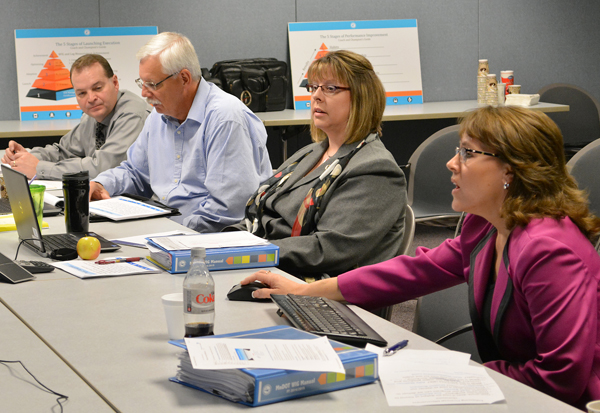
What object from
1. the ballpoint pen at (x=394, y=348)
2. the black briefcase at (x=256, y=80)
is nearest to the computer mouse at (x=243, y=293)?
the ballpoint pen at (x=394, y=348)

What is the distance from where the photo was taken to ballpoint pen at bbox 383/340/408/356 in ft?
4.19

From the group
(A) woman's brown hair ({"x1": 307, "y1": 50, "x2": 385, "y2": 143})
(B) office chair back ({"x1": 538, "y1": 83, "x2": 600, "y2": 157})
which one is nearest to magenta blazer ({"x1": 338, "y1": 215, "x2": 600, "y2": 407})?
(A) woman's brown hair ({"x1": 307, "y1": 50, "x2": 385, "y2": 143})

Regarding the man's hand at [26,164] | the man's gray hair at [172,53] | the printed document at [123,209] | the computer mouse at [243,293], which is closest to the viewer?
the computer mouse at [243,293]

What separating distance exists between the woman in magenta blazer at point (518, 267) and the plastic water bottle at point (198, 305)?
0.91ft

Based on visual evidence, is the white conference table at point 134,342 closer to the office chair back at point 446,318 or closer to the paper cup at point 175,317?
the paper cup at point 175,317

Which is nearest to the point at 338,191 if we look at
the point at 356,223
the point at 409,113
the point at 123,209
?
the point at 356,223

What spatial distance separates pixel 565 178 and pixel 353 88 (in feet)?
3.11

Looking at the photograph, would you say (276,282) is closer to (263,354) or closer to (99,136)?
(263,354)

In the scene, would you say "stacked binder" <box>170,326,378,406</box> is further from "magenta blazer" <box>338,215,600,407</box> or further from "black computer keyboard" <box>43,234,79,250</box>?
"black computer keyboard" <box>43,234,79,250</box>

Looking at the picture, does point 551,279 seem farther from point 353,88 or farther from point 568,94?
point 568,94

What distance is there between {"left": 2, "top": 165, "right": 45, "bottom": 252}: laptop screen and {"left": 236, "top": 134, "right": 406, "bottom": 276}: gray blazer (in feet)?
2.28

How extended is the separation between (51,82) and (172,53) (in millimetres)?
2483

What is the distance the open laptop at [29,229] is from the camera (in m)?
1.95

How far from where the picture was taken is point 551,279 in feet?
4.36
